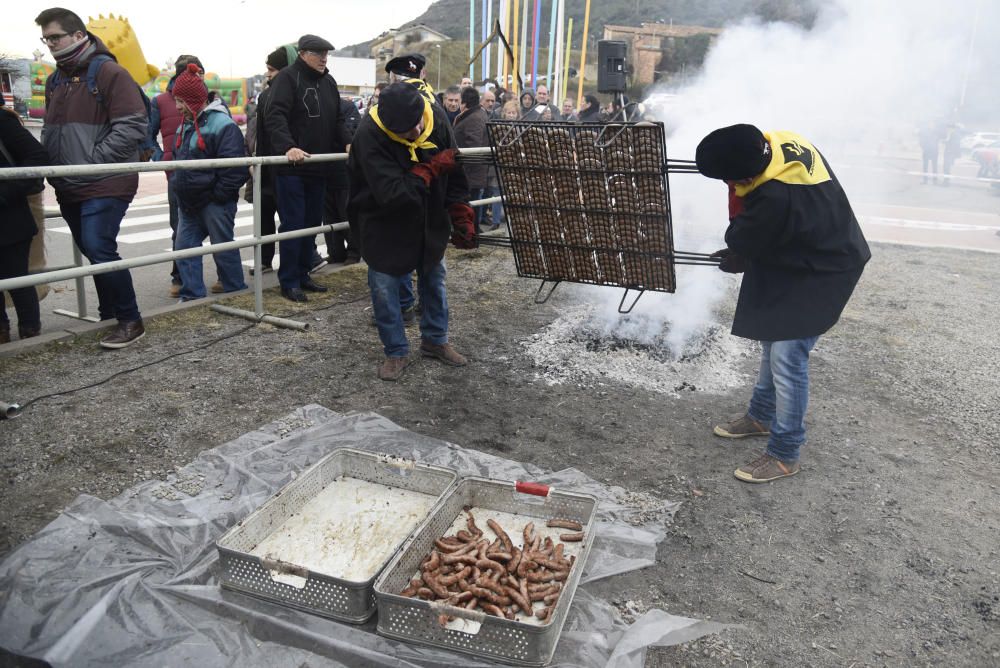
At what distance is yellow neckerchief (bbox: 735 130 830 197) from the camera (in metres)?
3.54

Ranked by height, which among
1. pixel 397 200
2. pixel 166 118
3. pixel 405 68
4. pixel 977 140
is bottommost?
pixel 977 140

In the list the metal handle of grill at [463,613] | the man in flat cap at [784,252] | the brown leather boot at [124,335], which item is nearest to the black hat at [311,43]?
the brown leather boot at [124,335]

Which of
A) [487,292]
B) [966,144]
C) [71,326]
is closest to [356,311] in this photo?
[487,292]

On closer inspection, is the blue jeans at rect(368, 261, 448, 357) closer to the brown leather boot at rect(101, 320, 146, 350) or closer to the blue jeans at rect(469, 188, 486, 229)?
the brown leather boot at rect(101, 320, 146, 350)

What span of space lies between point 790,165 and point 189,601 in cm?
319

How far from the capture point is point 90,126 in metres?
4.96

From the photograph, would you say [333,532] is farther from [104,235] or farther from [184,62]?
[184,62]

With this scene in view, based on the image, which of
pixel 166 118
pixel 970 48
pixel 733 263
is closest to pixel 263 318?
pixel 166 118

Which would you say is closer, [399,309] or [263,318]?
[399,309]

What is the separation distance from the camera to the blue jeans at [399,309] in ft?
16.5

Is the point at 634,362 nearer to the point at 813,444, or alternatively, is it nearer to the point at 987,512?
the point at 813,444

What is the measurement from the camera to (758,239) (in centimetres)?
362

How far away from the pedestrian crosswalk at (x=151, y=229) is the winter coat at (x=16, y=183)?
3.19 m

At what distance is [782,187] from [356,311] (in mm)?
3902
